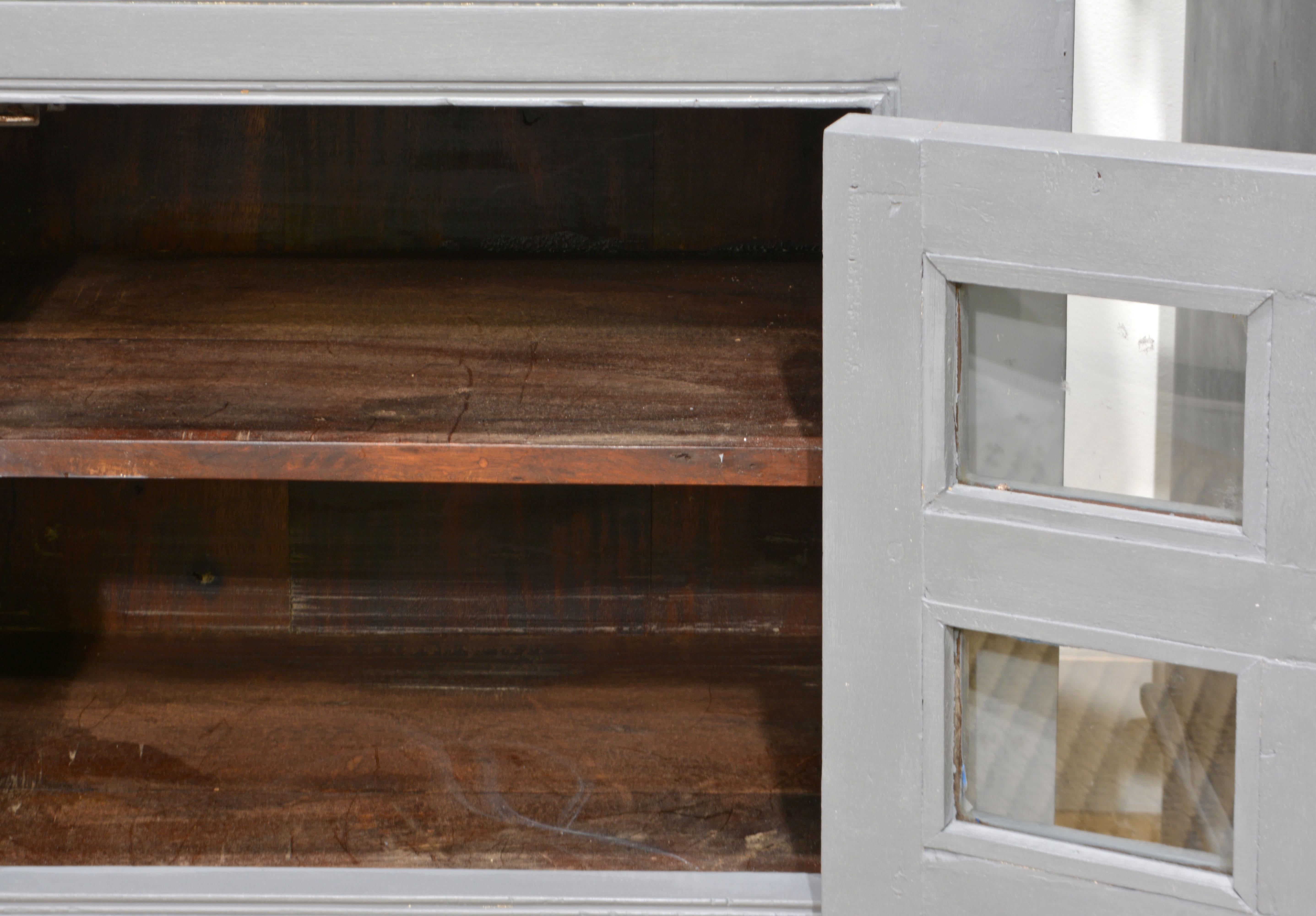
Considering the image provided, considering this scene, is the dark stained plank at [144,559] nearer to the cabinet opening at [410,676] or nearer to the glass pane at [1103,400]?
the cabinet opening at [410,676]

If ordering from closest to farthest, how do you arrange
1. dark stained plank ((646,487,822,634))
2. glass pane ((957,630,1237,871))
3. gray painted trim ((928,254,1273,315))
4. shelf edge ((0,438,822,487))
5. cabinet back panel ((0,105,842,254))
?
gray painted trim ((928,254,1273,315))
glass pane ((957,630,1237,871))
shelf edge ((0,438,822,487))
cabinet back panel ((0,105,842,254))
dark stained plank ((646,487,822,634))

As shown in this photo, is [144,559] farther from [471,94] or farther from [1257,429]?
[1257,429]

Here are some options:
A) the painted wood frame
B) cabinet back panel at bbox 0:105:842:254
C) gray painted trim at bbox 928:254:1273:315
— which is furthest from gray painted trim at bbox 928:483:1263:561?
cabinet back panel at bbox 0:105:842:254

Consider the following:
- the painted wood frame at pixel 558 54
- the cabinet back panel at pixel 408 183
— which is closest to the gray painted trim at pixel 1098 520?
the painted wood frame at pixel 558 54

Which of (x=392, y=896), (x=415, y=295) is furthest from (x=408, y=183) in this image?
(x=392, y=896)

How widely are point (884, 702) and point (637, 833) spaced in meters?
0.34

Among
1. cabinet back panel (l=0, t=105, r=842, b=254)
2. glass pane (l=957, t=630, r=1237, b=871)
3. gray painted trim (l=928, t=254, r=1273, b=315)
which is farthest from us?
cabinet back panel (l=0, t=105, r=842, b=254)

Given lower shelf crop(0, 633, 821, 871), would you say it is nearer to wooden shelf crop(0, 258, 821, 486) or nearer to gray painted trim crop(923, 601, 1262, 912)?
gray painted trim crop(923, 601, 1262, 912)

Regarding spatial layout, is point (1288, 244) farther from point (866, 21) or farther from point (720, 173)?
point (720, 173)

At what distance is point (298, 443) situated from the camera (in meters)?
0.88

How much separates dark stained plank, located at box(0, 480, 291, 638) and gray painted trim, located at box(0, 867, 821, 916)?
56cm

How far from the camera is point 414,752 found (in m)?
1.19

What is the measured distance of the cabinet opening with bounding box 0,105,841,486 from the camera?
88cm

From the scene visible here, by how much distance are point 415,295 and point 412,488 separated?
1.14ft
